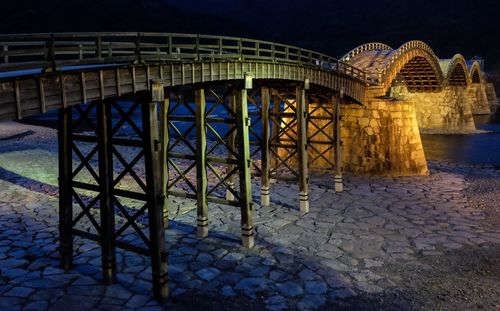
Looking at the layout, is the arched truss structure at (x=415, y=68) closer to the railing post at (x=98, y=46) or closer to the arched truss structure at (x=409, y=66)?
the arched truss structure at (x=409, y=66)

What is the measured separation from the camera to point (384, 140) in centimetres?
2061

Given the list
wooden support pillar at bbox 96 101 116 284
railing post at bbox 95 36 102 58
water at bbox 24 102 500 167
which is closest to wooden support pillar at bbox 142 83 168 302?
wooden support pillar at bbox 96 101 116 284

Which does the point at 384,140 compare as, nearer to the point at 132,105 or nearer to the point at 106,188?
the point at 132,105

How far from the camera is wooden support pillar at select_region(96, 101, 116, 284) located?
28.2 feet

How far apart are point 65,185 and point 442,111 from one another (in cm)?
4304

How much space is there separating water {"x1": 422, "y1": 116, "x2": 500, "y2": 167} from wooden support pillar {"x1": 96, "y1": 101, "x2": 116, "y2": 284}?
2583cm

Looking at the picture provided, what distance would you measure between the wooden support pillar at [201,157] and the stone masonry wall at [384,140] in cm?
1112

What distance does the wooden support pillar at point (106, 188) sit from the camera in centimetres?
859

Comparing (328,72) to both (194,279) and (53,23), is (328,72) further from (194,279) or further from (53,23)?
(53,23)

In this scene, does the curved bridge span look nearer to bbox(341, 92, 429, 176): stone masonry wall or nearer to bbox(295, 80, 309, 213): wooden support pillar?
bbox(295, 80, 309, 213): wooden support pillar

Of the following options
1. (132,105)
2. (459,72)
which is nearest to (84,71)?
(132,105)

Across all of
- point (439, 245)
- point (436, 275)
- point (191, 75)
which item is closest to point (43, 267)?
point (191, 75)

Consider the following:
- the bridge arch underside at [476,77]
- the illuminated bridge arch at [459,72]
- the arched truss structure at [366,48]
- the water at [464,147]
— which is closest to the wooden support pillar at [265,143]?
the water at [464,147]

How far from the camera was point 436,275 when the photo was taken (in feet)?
32.4
